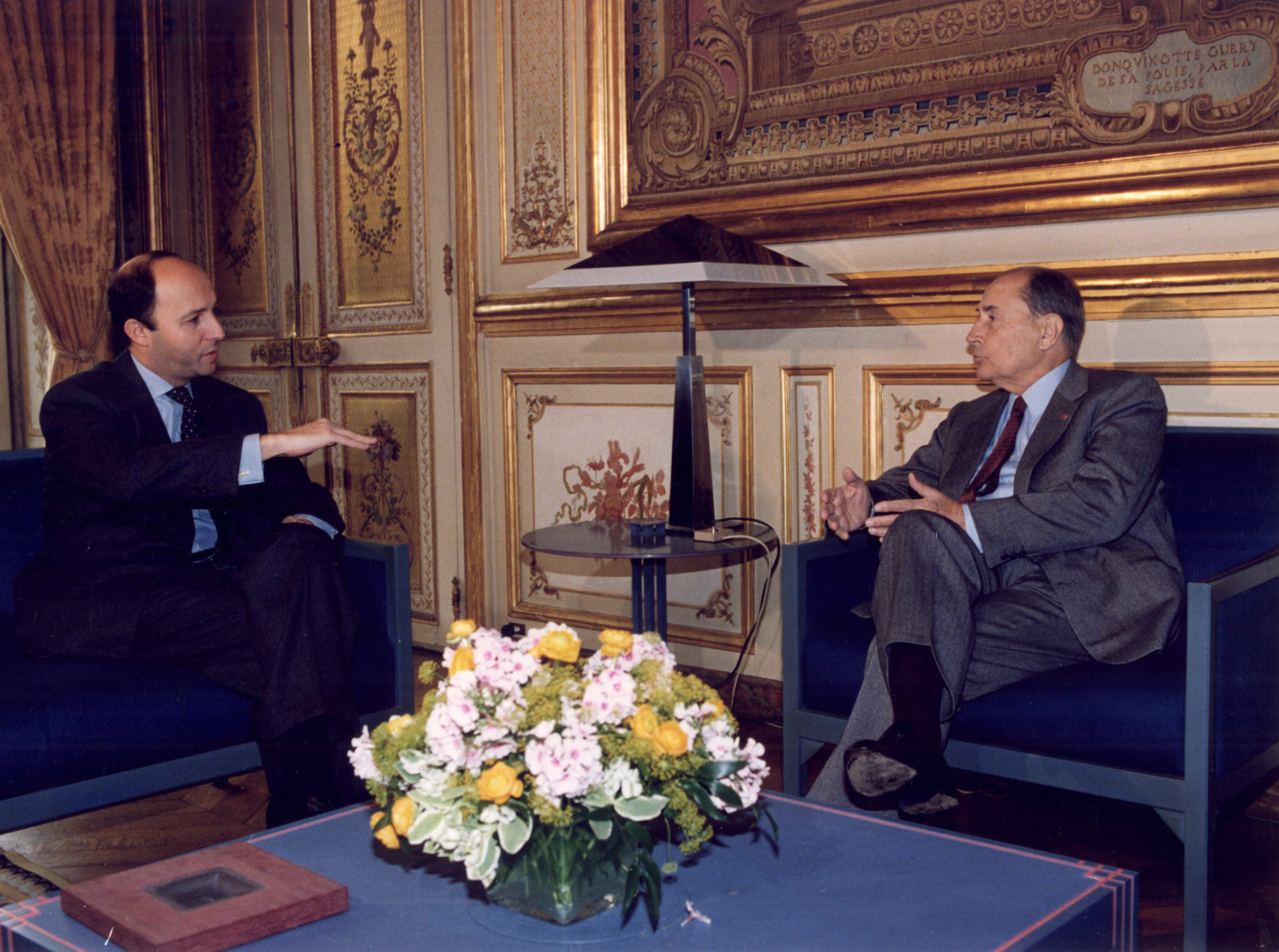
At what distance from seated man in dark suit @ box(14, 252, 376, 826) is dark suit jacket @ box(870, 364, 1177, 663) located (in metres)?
1.26

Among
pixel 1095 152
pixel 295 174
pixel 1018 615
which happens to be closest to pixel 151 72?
pixel 295 174

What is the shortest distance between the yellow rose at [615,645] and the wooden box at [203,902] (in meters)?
0.39

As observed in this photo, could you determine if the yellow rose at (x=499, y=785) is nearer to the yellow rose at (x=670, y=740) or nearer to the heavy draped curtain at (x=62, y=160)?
the yellow rose at (x=670, y=740)

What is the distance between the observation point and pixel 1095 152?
103 inches

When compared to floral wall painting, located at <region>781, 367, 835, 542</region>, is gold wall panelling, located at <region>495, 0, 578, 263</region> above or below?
above

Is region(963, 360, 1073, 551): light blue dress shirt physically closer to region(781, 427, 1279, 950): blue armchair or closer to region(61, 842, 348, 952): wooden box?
region(781, 427, 1279, 950): blue armchair

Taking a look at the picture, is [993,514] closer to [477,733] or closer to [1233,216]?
[1233,216]

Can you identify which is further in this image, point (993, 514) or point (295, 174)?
point (295, 174)

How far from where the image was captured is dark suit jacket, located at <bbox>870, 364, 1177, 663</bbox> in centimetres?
211

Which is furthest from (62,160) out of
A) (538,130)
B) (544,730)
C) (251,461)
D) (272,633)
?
(544,730)

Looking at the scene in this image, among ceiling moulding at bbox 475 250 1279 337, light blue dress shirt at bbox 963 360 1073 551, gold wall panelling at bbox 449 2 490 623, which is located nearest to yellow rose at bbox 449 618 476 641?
light blue dress shirt at bbox 963 360 1073 551

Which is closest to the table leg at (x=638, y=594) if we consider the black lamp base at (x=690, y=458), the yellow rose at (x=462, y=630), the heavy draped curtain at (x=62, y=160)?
the black lamp base at (x=690, y=458)

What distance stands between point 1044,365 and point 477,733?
1.64 metres

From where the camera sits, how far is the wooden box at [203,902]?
1222 mm
